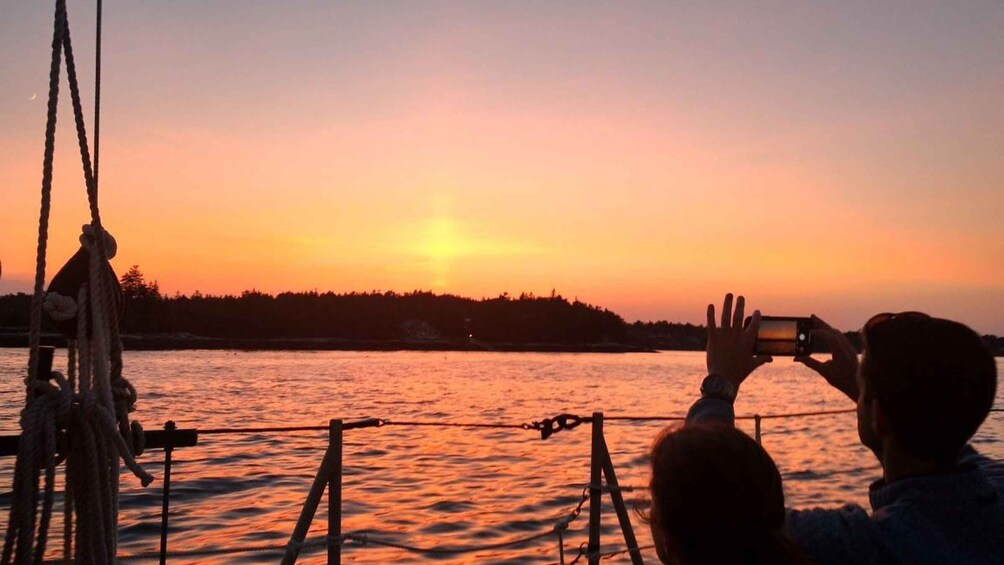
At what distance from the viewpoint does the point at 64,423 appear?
2.52 m

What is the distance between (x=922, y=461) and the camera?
158cm

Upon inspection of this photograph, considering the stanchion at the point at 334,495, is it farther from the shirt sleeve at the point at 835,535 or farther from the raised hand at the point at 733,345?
the shirt sleeve at the point at 835,535

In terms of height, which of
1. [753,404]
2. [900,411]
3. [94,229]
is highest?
[94,229]

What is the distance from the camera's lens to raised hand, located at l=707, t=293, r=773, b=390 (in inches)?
88.1

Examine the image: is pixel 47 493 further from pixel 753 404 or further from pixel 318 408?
pixel 753 404

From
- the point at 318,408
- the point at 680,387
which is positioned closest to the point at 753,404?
the point at 680,387

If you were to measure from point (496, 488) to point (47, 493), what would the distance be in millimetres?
11584

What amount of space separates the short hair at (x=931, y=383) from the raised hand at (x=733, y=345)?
0.64 meters

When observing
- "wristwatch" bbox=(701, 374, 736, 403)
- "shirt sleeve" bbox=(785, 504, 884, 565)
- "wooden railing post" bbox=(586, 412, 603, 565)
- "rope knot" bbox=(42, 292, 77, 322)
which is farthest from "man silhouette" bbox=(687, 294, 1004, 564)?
"wooden railing post" bbox=(586, 412, 603, 565)

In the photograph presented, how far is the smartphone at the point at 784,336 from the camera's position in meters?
2.55

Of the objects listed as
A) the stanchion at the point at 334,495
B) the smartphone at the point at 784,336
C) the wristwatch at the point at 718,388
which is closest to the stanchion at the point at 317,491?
Result: the stanchion at the point at 334,495

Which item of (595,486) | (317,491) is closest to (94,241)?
(317,491)

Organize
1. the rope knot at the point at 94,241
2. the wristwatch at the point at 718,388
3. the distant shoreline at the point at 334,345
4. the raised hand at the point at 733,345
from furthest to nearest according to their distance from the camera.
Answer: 1. the distant shoreline at the point at 334,345
2. the rope knot at the point at 94,241
3. the raised hand at the point at 733,345
4. the wristwatch at the point at 718,388

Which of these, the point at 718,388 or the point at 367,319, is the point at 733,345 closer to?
the point at 718,388
